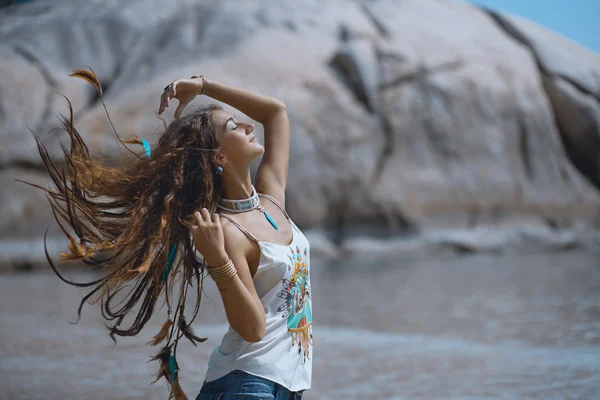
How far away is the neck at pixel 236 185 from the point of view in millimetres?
2352

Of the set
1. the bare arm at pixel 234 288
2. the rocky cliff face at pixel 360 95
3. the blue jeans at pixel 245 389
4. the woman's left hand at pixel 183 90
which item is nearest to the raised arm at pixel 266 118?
the woman's left hand at pixel 183 90

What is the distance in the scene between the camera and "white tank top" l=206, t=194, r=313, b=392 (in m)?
2.19

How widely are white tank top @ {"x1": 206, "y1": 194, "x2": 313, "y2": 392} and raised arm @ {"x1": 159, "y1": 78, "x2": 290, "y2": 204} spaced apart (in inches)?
15.6

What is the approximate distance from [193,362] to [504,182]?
1136cm

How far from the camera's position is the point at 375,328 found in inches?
255

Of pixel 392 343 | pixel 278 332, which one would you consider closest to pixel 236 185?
pixel 278 332

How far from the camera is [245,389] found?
7.07 ft

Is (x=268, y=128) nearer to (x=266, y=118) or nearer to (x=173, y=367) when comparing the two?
(x=266, y=118)

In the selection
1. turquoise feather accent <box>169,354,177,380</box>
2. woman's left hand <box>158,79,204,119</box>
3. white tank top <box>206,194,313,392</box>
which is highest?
woman's left hand <box>158,79,204,119</box>

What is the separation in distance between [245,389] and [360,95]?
13.0 meters

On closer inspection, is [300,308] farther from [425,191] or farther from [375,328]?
[425,191]

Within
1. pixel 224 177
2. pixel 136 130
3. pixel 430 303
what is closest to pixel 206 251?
pixel 224 177

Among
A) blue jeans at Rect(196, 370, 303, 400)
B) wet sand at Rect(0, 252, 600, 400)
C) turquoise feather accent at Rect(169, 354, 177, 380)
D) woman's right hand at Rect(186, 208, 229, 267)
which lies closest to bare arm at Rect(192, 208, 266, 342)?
woman's right hand at Rect(186, 208, 229, 267)

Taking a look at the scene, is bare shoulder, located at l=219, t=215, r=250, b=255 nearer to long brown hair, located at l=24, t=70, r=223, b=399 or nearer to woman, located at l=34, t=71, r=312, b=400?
woman, located at l=34, t=71, r=312, b=400
